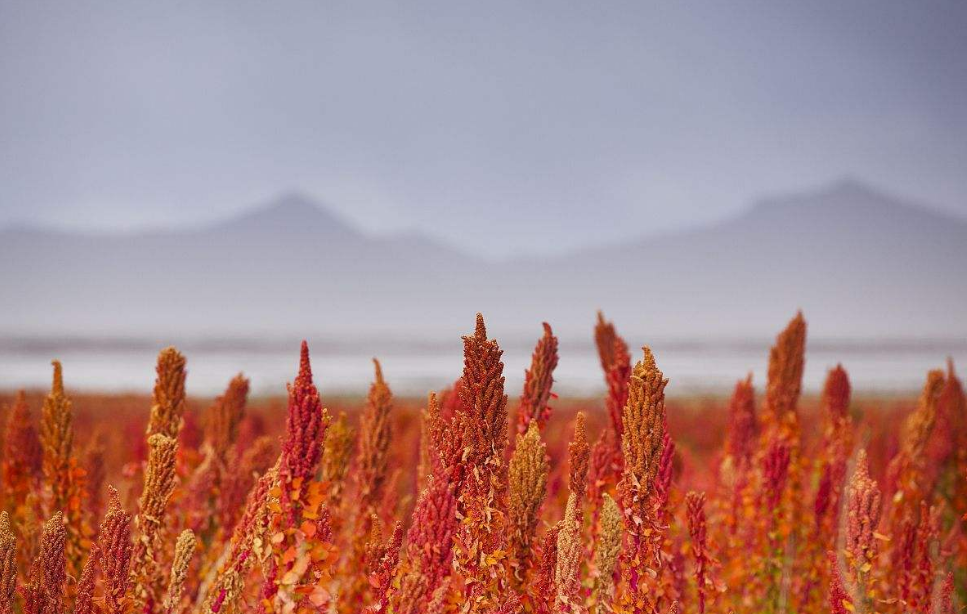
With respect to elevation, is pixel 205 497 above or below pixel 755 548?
above

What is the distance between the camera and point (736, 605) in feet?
21.5

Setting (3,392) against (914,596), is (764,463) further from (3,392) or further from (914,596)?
(3,392)

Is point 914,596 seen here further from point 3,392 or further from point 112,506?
point 3,392

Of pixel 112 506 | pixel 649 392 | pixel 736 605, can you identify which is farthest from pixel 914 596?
pixel 112 506

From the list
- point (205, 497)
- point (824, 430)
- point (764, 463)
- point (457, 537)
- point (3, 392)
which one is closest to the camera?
point (457, 537)

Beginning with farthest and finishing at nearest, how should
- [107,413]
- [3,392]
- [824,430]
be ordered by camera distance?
[3,392], [107,413], [824,430]

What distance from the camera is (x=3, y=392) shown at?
26.9m

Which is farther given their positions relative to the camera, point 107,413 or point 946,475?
point 107,413

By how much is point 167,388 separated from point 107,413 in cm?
1801

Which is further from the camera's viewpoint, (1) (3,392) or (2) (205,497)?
(1) (3,392)

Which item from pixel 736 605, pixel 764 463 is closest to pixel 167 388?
pixel 764 463

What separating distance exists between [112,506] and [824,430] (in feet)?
25.3

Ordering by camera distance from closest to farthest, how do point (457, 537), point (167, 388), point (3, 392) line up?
1. point (457, 537)
2. point (167, 388)
3. point (3, 392)

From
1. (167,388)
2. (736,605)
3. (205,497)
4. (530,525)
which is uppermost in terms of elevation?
(167,388)
